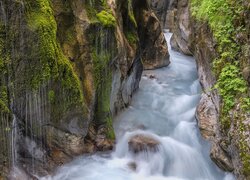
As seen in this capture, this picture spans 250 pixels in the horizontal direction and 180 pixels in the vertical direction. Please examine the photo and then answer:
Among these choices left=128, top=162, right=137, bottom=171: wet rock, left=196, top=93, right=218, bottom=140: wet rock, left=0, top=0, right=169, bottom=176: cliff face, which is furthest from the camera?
left=196, top=93, right=218, bottom=140: wet rock

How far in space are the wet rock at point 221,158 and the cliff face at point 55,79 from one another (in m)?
2.75

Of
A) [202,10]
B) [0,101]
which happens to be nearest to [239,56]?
[202,10]

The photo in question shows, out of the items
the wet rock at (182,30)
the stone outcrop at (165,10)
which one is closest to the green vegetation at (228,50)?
the wet rock at (182,30)

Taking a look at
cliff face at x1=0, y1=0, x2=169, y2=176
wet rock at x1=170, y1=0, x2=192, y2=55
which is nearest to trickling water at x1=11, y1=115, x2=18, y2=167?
cliff face at x1=0, y1=0, x2=169, y2=176

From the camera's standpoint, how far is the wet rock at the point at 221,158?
22.5 feet

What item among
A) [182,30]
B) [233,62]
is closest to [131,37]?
[233,62]

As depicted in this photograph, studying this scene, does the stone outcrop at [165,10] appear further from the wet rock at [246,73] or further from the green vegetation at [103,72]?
the wet rock at [246,73]

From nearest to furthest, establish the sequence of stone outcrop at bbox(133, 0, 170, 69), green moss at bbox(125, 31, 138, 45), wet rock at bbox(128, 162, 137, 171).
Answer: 1. wet rock at bbox(128, 162, 137, 171)
2. green moss at bbox(125, 31, 138, 45)
3. stone outcrop at bbox(133, 0, 170, 69)

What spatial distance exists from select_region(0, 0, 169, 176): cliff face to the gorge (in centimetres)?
2

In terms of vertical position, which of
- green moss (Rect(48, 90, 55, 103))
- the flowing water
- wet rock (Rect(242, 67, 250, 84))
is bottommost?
the flowing water

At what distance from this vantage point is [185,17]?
18594 mm

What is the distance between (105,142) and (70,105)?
A: 1750 millimetres

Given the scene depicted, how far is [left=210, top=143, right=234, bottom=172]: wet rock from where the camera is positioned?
6.86 metres

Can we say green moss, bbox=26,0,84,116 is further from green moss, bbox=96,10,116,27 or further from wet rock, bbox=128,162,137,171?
wet rock, bbox=128,162,137,171
